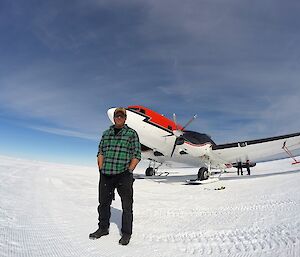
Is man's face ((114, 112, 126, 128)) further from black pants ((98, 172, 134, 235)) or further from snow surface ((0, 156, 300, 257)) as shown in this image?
snow surface ((0, 156, 300, 257))

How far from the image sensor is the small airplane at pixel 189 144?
553 inches

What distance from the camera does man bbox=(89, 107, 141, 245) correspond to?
3689 mm

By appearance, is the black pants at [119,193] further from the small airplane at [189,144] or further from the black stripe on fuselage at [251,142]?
the black stripe on fuselage at [251,142]

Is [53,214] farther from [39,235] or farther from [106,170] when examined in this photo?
[106,170]

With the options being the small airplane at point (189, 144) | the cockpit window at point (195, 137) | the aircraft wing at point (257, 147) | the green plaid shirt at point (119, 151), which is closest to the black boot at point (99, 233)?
the green plaid shirt at point (119, 151)

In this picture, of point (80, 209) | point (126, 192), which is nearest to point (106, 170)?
point (126, 192)

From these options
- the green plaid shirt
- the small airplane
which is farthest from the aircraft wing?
the green plaid shirt

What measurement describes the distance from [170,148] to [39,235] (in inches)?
509

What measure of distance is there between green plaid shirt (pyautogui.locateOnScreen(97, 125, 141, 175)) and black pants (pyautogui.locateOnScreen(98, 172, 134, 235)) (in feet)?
0.43

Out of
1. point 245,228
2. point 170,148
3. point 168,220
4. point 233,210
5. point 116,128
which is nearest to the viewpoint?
point 245,228

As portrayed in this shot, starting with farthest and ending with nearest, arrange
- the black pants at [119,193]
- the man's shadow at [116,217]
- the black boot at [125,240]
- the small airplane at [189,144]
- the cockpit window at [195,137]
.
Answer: the cockpit window at [195,137]
the small airplane at [189,144]
the man's shadow at [116,217]
the black pants at [119,193]
the black boot at [125,240]

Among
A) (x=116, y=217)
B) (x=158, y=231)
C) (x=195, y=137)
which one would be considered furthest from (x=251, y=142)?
(x=158, y=231)

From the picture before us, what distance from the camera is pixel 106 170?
3.80 m

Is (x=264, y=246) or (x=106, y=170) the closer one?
(x=264, y=246)
